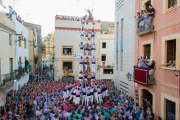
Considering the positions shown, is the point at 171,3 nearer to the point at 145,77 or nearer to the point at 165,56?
the point at 165,56

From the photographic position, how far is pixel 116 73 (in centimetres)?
1891

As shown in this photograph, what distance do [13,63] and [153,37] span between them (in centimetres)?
1489

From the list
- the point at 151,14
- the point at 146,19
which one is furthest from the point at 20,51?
the point at 151,14

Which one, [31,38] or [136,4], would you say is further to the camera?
[31,38]

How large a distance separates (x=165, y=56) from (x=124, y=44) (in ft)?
23.6

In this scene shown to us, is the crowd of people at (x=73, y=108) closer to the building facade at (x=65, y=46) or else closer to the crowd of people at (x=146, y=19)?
the crowd of people at (x=146, y=19)

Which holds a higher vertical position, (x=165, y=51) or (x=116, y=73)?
(x=165, y=51)

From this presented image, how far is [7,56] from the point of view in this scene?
14930 millimetres

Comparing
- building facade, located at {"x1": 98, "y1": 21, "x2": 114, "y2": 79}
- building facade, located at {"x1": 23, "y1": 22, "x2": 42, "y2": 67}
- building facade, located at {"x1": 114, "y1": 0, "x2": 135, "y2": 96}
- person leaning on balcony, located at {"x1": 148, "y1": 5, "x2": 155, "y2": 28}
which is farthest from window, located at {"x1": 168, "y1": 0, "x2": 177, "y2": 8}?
building facade, located at {"x1": 23, "y1": 22, "x2": 42, "y2": 67}

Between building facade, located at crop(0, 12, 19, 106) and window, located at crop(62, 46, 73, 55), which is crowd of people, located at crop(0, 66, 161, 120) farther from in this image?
window, located at crop(62, 46, 73, 55)

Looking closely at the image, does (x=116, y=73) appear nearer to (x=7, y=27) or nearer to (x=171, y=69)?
(x=171, y=69)

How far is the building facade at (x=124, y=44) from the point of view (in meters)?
14.3

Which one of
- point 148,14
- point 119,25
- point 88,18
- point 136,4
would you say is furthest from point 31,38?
point 148,14

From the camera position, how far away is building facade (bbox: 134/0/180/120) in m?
Answer: 8.13
